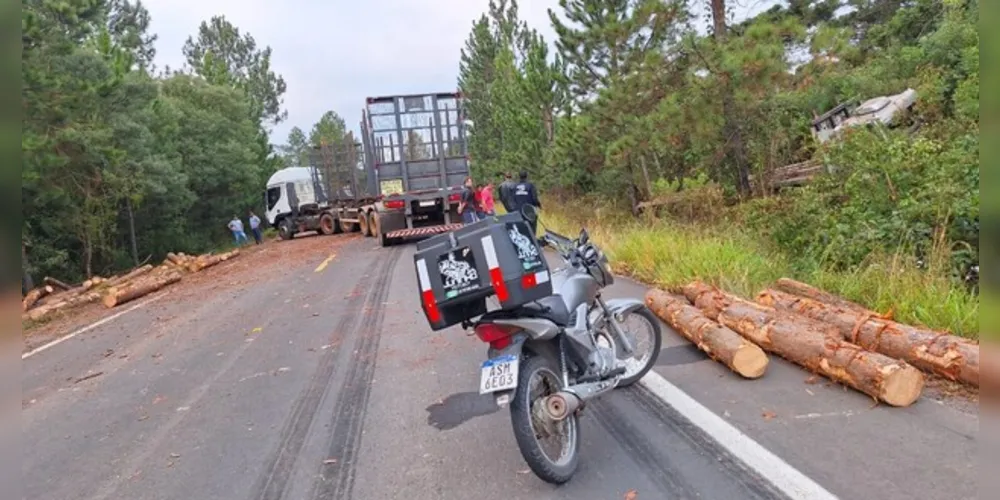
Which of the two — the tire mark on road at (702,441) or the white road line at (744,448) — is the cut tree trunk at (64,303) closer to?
the tire mark on road at (702,441)

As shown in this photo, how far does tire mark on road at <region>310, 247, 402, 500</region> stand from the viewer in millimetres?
4047

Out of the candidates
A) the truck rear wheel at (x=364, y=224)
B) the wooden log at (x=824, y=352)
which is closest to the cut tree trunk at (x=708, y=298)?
the wooden log at (x=824, y=352)

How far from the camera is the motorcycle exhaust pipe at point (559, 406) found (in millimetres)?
3842

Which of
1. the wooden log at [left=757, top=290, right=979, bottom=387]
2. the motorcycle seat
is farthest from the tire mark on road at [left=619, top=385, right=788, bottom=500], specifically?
the wooden log at [left=757, top=290, right=979, bottom=387]

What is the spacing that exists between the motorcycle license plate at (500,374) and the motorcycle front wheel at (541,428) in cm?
7

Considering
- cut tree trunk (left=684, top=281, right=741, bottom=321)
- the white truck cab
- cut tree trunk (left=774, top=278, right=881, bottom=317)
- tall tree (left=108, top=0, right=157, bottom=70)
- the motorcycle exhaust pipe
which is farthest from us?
tall tree (left=108, top=0, right=157, bottom=70)

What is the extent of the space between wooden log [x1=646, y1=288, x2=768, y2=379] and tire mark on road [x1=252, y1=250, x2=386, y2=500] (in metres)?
3.34

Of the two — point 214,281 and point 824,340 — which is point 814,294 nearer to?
point 824,340

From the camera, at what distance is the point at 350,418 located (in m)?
5.20

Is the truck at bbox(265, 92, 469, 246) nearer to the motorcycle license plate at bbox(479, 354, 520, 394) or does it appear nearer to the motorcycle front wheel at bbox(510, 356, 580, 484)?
the motorcycle front wheel at bbox(510, 356, 580, 484)

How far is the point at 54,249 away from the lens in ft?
75.6

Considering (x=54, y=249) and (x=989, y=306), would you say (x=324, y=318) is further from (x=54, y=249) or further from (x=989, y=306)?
(x=54, y=249)

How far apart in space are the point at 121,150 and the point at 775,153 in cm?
2046

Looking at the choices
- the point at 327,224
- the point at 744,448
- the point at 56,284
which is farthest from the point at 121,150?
the point at 744,448
